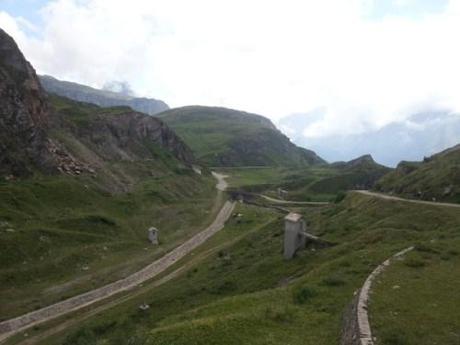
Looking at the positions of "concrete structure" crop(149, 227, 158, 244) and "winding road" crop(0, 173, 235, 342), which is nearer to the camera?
"winding road" crop(0, 173, 235, 342)

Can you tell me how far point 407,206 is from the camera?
177 ft

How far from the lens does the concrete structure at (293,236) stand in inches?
1646

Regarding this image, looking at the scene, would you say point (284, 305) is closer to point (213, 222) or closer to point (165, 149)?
point (213, 222)

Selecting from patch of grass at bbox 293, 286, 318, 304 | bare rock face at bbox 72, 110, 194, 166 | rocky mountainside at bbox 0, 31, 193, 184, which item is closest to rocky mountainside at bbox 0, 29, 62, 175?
rocky mountainside at bbox 0, 31, 193, 184

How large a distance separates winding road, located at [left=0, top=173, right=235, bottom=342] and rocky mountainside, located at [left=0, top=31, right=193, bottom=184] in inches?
1084

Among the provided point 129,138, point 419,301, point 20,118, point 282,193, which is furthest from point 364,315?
point 282,193

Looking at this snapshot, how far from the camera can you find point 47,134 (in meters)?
96.6

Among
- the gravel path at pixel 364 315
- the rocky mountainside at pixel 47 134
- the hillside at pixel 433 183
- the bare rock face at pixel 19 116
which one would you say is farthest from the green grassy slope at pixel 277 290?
the rocky mountainside at pixel 47 134

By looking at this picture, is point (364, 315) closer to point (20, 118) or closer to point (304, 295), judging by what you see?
point (304, 295)

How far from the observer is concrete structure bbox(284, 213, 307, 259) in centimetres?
4181

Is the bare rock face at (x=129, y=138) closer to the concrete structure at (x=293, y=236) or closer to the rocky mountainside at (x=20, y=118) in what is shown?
the rocky mountainside at (x=20, y=118)

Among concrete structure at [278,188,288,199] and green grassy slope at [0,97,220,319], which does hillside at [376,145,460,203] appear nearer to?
green grassy slope at [0,97,220,319]

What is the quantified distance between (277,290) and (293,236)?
42.1 feet

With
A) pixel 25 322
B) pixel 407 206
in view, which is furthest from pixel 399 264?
pixel 25 322
